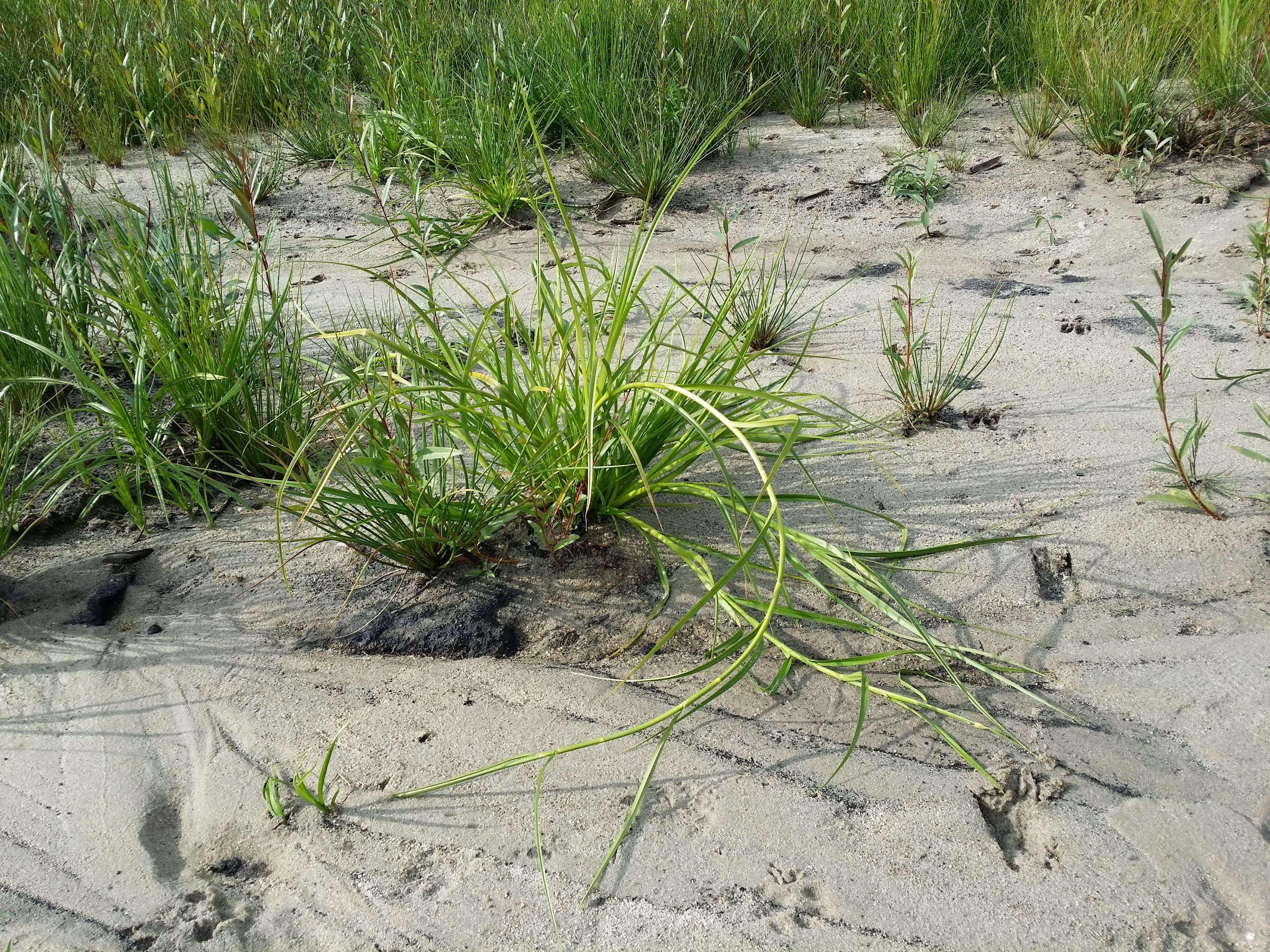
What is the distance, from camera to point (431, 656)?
5.92 feet

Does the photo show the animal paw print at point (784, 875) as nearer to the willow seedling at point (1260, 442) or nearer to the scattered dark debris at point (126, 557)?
the willow seedling at point (1260, 442)

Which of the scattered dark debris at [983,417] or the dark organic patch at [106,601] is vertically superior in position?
the dark organic patch at [106,601]

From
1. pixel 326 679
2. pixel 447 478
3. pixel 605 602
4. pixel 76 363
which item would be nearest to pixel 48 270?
pixel 76 363

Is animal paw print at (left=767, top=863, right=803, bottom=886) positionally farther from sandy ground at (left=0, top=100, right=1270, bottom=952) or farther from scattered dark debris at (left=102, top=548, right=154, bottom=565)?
scattered dark debris at (left=102, top=548, right=154, bottom=565)

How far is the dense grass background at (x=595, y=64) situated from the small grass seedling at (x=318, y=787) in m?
2.80

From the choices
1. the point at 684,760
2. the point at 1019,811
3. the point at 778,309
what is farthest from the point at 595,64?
the point at 1019,811

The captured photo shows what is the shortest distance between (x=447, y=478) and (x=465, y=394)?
29 centimetres

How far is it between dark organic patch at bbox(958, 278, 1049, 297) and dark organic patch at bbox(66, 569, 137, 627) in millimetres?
2603

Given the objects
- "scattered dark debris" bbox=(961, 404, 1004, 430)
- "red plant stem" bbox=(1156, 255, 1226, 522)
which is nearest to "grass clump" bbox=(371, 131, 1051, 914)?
"scattered dark debris" bbox=(961, 404, 1004, 430)

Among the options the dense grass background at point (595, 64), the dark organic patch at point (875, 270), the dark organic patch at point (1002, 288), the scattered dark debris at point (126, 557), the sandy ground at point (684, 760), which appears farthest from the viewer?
the dense grass background at point (595, 64)

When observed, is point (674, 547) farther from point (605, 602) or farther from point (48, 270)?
point (48, 270)

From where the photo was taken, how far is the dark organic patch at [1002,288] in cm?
308

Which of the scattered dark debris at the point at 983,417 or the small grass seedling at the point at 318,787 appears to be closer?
the small grass seedling at the point at 318,787

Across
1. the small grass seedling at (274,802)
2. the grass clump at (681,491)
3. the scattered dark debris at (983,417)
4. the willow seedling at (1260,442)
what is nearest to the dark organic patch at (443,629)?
the grass clump at (681,491)
